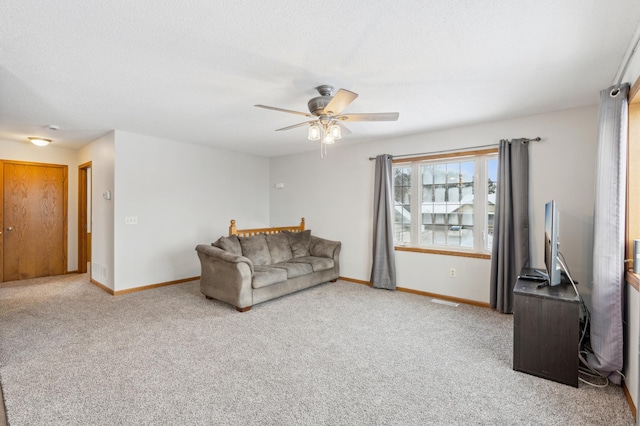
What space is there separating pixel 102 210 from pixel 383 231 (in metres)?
4.46

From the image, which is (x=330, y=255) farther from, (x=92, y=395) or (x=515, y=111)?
(x=92, y=395)

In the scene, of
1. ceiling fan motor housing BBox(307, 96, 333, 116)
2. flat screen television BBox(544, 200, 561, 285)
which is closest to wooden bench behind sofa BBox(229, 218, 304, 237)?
ceiling fan motor housing BBox(307, 96, 333, 116)

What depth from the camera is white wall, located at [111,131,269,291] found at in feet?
15.6

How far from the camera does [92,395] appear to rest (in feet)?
7.25

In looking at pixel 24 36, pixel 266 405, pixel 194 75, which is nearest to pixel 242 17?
pixel 194 75

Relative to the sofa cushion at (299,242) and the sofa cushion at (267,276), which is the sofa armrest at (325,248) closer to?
the sofa cushion at (299,242)

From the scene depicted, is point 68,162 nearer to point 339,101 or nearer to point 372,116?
point 339,101

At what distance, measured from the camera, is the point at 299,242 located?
219 inches

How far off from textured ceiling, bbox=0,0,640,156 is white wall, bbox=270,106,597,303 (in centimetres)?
35

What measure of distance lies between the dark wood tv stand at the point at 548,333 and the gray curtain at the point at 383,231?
241 cm

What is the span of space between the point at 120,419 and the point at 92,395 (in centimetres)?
43

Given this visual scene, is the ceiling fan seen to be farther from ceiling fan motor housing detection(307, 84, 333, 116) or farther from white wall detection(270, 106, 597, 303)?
white wall detection(270, 106, 597, 303)

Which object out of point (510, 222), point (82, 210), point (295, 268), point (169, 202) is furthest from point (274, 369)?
point (82, 210)

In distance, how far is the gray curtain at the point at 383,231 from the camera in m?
4.97
